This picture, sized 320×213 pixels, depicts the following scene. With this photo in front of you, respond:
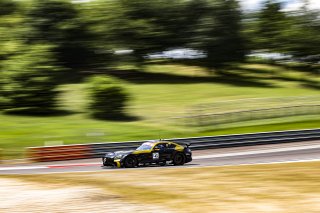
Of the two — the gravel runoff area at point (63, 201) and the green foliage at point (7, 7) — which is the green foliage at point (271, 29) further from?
the gravel runoff area at point (63, 201)

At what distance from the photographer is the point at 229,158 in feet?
77.5

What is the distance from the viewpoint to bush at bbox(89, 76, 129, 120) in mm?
39375

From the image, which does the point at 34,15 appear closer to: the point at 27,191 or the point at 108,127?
the point at 108,127

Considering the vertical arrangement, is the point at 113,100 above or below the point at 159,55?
below

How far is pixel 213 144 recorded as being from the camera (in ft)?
91.6

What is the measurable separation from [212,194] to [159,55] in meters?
52.3

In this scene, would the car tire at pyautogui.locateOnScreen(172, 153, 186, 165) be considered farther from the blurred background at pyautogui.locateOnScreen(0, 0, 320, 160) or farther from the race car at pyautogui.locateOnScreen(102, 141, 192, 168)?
the blurred background at pyautogui.locateOnScreen(0, 0, 320, 160)

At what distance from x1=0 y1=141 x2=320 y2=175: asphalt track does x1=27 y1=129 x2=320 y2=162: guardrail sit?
1.76ft

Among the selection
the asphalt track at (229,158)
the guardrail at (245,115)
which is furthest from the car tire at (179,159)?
the guardrail at (245,115)

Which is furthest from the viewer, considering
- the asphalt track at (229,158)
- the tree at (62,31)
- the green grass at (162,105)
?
the tree at (62,31)

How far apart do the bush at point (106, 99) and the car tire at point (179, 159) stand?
60.2 feet

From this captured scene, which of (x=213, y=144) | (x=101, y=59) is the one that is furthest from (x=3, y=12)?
(x=213, y=144)

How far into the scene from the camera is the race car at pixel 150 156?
20.7 meters

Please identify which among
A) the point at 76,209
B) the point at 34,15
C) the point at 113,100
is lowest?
the point at 76,209
